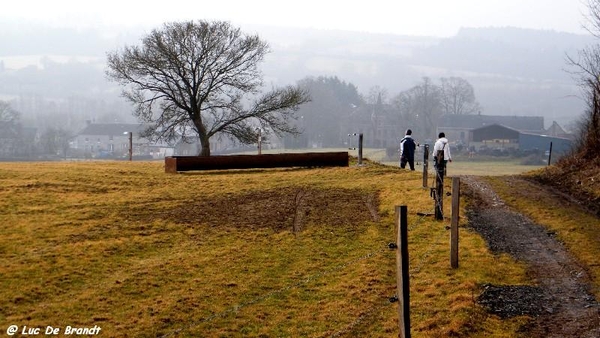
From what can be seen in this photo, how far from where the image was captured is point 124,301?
16.2 m

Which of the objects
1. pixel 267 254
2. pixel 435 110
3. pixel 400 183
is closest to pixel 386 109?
pixel 435 110

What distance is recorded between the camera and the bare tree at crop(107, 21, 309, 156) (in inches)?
2020

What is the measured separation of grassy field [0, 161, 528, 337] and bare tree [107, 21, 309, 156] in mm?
21608

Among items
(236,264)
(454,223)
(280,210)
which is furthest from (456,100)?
(454,223)

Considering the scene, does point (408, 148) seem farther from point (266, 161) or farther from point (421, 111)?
point (421, 111)

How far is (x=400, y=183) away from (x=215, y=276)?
523 inches

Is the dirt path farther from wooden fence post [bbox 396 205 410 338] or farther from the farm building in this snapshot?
the farm building

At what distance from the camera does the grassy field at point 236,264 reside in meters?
14.8

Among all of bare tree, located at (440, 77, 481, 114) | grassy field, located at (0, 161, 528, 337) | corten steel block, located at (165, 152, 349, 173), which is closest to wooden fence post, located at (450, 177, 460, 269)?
grassy field, located at (0, 161, 528, 337)

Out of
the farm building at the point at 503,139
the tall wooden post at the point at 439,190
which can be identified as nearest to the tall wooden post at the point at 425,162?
the tall wooden post at the point at 439,190

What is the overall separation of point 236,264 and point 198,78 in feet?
115

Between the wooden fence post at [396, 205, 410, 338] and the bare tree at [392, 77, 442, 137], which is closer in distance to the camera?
the wooden fence post at [396, 205, 410, 338]

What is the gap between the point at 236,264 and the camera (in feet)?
62.7

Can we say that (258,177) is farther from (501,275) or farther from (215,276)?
(501,275)
